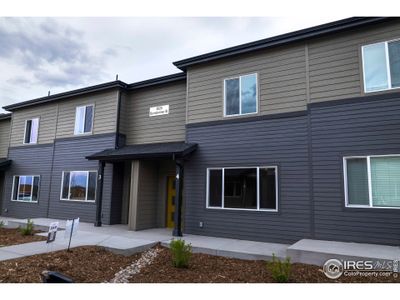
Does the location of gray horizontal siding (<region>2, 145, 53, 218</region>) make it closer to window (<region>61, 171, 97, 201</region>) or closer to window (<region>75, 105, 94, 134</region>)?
window (<region>61, 171, 97, 201</region>)

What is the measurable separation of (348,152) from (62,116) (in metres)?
12.5

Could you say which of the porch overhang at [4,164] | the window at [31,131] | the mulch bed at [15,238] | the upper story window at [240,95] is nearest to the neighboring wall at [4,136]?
the porch overhang at [4,164]

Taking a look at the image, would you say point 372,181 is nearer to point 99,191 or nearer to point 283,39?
point 283,39

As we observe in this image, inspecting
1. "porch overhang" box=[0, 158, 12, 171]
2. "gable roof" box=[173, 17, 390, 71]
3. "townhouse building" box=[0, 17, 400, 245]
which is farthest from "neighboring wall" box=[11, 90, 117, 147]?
"gable roof" box=[173, 17, 390, 71]

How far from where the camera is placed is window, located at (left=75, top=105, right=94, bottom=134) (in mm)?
12863

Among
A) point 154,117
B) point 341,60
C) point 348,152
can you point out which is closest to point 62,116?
point 154,117

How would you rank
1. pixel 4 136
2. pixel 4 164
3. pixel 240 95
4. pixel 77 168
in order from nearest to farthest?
pixel 240 95 < pixel 77 168 < pixel 4 164 < pixel 4 136

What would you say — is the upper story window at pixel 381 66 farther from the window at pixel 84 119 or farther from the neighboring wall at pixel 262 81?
the window at pixel 84 119

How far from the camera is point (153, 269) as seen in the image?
587cm

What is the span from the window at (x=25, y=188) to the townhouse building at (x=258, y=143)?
1543 mm

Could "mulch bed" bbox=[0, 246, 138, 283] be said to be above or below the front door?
below

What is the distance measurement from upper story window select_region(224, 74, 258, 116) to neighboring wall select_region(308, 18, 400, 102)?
1.76 metres

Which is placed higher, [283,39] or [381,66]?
[283,39]

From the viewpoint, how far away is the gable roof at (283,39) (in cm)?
750
